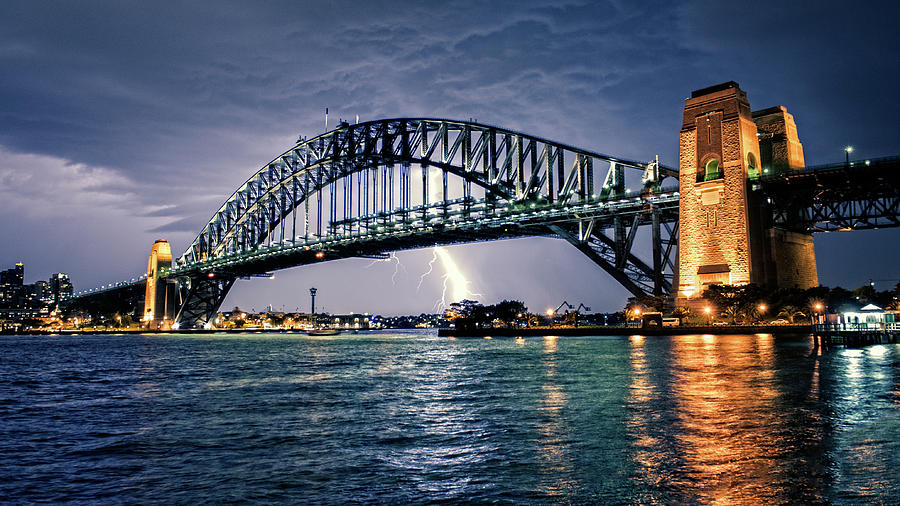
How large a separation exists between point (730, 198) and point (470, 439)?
50.0 meters

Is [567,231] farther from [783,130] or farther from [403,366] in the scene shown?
[403,366]

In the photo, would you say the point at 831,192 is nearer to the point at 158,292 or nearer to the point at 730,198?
the point at 730,198

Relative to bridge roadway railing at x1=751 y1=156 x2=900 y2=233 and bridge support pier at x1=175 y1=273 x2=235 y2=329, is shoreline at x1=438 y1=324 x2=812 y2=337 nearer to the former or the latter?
bridge roadway railing at x1=751 y1=156 x2=900 y2=233

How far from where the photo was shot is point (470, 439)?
1443 cm

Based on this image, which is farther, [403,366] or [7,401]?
[403,366]

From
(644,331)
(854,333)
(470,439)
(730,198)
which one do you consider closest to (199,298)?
(644,331)

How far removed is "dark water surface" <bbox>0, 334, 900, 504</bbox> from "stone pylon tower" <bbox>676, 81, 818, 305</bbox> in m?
30.7

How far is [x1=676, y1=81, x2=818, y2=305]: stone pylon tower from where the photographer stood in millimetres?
57719

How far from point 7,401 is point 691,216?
5161cm

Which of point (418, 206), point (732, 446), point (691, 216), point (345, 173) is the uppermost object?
point (345, 173)

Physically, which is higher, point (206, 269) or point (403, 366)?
point (206, 269)

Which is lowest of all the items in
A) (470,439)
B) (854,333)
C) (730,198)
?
(470,439)

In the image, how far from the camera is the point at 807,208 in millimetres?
59938

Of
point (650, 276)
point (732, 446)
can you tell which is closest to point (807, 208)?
point (650, 276)
